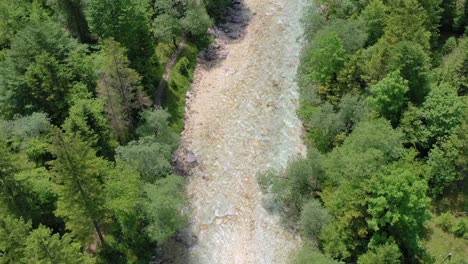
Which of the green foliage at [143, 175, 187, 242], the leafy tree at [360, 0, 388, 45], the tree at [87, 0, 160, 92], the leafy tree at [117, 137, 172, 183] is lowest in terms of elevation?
the green foliage at [143, 175, 187, 242]

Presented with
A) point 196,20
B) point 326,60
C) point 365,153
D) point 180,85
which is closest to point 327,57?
point 326,60

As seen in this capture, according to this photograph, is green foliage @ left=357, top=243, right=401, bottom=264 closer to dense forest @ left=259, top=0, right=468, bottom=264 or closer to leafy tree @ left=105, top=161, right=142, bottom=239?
dense forest @ left=259, top=0, right=468, bottom=264

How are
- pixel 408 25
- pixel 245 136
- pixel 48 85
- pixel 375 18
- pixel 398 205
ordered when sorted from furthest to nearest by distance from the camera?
pixel 245 136 < pixel 375 18 < pixel 408 25 < pixel 48 85 < pixel 398 205

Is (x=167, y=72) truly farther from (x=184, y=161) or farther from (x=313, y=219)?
(x=313, y=219)

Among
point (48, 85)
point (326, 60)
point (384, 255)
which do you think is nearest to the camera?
point (384, 255)

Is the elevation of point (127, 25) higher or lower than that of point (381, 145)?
higher

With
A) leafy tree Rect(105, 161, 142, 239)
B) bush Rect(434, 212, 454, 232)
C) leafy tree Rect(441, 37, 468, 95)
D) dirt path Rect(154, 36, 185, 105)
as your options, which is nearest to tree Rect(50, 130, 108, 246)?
leafy tree Rect(105, 161, 142, 239)

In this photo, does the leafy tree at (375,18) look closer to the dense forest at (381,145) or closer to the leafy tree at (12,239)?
the dense forest at (381,145)
